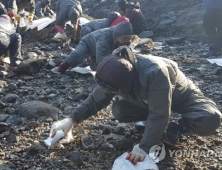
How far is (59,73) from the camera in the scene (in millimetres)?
5242

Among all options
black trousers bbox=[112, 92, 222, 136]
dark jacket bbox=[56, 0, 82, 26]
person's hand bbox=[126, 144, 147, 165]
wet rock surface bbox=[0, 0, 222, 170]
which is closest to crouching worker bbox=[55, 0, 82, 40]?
dark jacket bbox=[56, 0, 82, 26]

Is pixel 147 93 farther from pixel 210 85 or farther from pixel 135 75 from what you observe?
pixel 210 85

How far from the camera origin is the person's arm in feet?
7.97

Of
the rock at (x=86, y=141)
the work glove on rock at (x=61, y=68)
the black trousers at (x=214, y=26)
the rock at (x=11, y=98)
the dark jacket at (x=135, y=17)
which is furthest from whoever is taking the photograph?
the dark jacket at (x=135, y=17)

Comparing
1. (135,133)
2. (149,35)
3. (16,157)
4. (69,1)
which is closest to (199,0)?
(149,35)

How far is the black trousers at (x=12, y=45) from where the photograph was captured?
499cm

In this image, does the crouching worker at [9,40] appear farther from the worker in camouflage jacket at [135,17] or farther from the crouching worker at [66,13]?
the worker in camouflage jacket at [135,17]

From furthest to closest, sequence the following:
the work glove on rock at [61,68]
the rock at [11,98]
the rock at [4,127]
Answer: the work glove on rock at [61,68]
the rock at [11,98]
the rock at [4,127]

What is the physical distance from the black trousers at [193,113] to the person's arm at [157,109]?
0.38 m

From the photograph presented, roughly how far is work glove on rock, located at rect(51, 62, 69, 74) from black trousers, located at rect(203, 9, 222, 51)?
291 cm

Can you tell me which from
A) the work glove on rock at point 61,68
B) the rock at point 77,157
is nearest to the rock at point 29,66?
the work glove on rock at point 61,68

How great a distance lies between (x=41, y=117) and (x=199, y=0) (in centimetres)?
884

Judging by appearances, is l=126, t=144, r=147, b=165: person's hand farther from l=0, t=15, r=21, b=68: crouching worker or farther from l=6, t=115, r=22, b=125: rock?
l=0, t=15, r=21, b=68: crouching worker

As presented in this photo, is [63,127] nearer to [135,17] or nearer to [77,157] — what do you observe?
[77,157]
